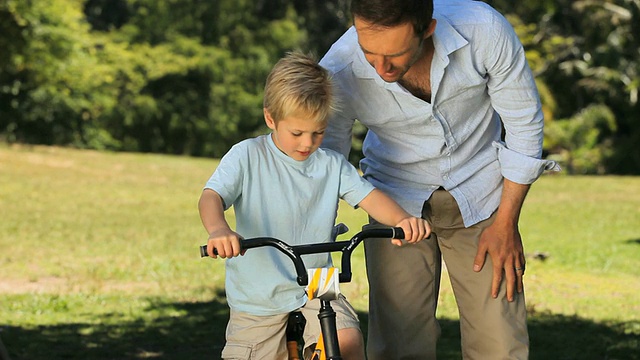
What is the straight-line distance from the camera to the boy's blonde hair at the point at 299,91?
3672 mm

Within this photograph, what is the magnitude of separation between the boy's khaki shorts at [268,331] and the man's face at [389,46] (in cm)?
79

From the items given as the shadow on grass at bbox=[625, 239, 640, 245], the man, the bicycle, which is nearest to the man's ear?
the man

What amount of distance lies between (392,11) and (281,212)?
77 cm

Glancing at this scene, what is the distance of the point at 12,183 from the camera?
22.7 m

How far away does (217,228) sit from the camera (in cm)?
348

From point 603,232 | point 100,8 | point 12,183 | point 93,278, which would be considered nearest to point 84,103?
point 100,8

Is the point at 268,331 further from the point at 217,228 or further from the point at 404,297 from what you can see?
the point at 404,297

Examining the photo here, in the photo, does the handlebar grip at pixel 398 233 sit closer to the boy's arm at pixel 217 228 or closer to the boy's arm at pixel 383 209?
the boy's arm at pixel 383 209

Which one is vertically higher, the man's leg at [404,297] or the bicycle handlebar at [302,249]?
the bicycle handlebar at [302,249]

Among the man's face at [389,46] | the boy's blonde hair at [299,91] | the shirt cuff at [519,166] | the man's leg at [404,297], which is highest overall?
the man's face at [389,46]

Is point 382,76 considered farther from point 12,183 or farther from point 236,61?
point 236,61

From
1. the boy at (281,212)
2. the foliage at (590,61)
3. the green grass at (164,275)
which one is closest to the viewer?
the boy at (281,212)

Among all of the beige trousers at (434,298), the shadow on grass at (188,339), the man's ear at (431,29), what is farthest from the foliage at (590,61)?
the man's ear at (431,29)

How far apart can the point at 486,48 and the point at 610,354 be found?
4.29 m
